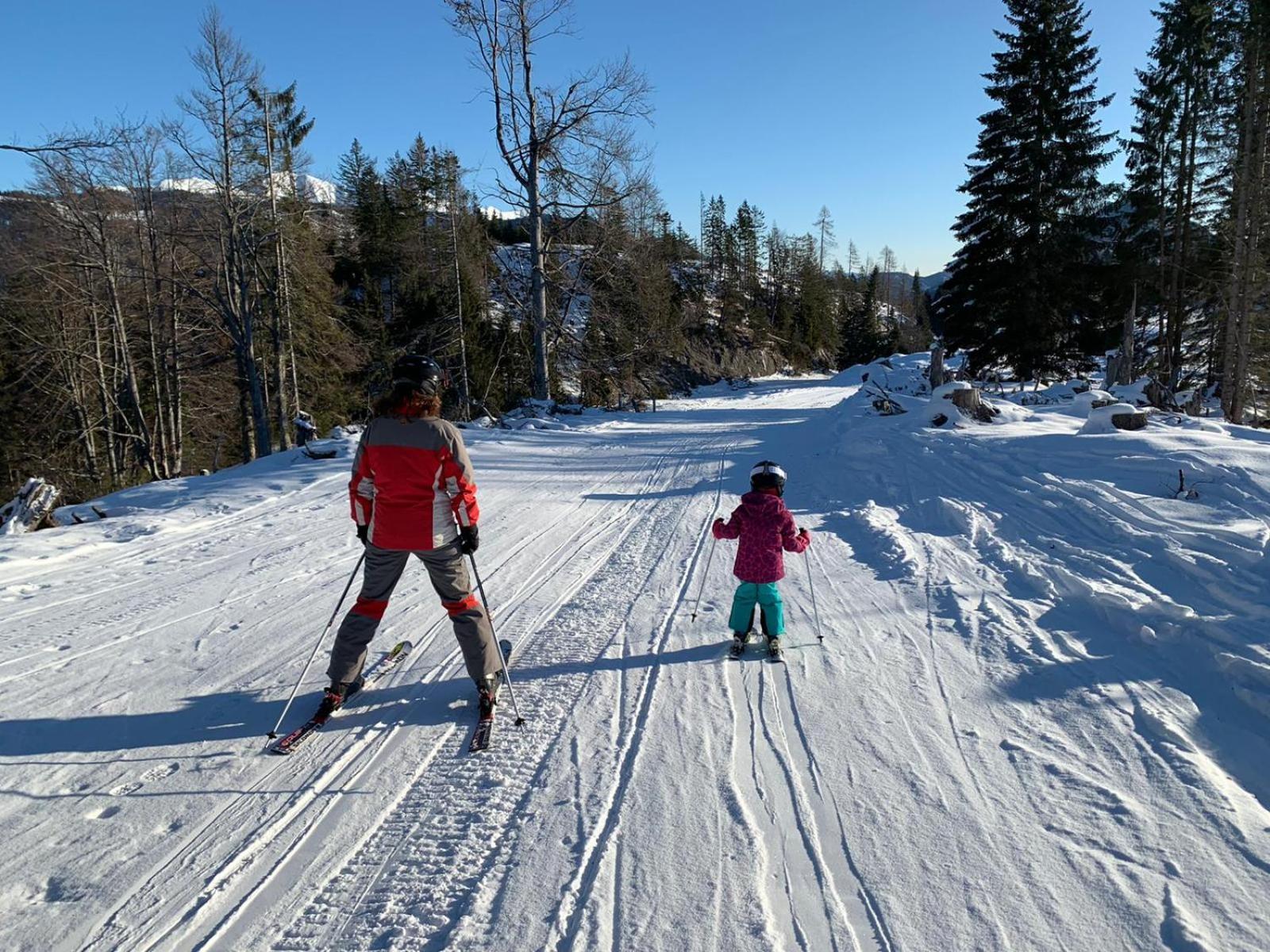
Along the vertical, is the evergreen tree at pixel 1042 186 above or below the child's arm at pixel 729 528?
above

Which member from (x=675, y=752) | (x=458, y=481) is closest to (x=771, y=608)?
(x=675, y=752)

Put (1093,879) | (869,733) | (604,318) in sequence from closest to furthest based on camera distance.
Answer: (1093,879) → (869,733) → (604,318)

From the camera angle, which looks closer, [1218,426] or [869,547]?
[869,547]

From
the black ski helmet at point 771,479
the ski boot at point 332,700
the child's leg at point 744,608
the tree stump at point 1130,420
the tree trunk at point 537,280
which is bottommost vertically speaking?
the ski boot at point 332,700

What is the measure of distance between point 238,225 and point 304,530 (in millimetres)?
16872

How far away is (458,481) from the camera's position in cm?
395

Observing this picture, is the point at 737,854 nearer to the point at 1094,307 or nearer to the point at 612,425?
the point at 612,425

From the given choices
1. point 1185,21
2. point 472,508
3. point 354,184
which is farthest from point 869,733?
point 354,184

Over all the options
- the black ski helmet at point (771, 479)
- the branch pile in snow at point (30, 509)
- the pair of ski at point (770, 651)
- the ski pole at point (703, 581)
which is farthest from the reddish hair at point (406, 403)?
the branch pile in snow at point (30, 509)

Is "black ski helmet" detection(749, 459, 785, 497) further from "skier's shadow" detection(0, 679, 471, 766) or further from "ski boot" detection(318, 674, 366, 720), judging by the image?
"ski boot" detection(318, 674, 366, 720)

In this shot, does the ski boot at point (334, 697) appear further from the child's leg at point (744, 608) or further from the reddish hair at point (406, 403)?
the child's leg at point (744, 608)

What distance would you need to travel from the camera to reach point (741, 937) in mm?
2412

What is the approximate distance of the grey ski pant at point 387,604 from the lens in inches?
158

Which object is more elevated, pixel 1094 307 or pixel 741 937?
pixel 1094 307
